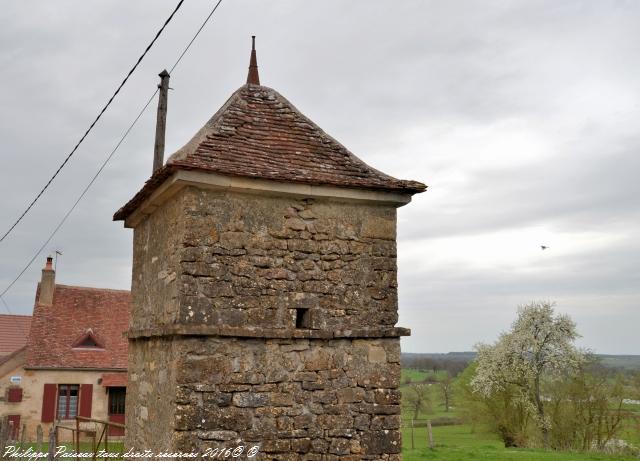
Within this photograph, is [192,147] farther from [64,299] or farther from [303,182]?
[64,299]

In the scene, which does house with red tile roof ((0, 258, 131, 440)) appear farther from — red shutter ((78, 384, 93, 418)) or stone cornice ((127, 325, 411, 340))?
stone cornice ((127, 325, 411, 340))

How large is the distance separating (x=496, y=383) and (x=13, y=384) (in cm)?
2103

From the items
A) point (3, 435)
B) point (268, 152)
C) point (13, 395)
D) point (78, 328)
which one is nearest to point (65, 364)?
point (78, 328)

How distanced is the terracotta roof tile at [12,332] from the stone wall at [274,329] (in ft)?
82.0

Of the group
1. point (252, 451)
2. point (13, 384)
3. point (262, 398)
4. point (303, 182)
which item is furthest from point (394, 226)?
point (13, 384)

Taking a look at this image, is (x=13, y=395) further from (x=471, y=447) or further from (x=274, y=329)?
(x=274, y=329)

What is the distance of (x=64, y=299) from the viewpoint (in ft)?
84.0

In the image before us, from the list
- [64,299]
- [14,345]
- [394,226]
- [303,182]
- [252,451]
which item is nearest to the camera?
[252,451]

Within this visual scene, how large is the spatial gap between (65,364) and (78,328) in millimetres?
1840

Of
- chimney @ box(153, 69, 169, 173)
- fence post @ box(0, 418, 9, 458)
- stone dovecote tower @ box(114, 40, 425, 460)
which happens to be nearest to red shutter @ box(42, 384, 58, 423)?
fence post @ box(0, 418, 9, 458)

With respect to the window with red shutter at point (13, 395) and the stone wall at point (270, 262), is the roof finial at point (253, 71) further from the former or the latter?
the window with red shutter at point (13, 395)

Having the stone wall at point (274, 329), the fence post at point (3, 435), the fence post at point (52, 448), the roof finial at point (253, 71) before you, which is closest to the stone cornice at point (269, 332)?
the stone wall at point (274, 329)

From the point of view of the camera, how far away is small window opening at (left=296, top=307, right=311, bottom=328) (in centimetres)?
623

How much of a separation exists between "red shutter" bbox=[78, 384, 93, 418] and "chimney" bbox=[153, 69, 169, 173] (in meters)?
16.0
